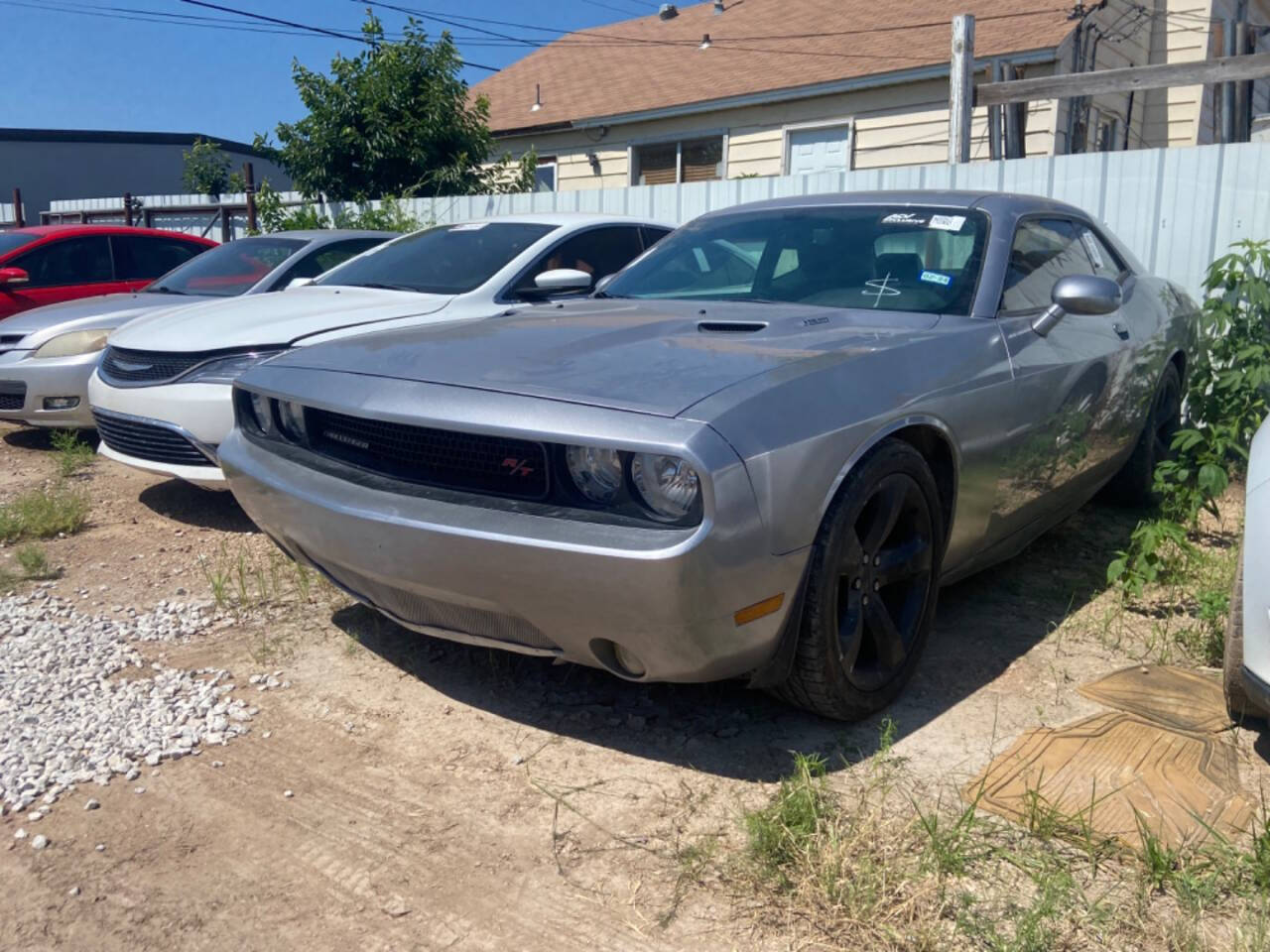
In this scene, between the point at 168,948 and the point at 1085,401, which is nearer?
the point at 168,948

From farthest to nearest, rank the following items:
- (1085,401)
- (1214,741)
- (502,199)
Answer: (502,199)
(1085,401)
(1214,741)

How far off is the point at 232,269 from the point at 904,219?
213 inches

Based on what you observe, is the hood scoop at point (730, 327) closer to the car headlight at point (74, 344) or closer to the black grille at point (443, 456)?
the black grille at point (443, 456)

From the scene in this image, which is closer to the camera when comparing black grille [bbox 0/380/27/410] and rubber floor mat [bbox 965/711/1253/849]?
rubber floor mat [bbox 965/711/1253/849]

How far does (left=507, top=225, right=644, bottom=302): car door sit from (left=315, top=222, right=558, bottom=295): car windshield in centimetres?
14

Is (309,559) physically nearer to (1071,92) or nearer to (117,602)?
(117,602)

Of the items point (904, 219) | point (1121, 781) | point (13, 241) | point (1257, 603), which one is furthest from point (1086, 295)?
point (13, 241)

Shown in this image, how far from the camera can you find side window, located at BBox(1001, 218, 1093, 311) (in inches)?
155

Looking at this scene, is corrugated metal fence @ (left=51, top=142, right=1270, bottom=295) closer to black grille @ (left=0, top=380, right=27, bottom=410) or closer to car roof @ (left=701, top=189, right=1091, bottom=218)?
car roof @ (left=701, top=189, right=1091, bottom=218)

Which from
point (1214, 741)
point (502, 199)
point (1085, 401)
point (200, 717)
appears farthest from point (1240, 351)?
point (502, 199)

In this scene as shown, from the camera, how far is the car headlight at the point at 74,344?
6855 mm

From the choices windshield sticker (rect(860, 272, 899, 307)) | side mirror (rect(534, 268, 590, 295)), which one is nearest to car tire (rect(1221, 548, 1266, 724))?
windshield sticker (rect(860, 272, 899, 307))

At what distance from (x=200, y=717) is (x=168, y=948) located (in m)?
1.06

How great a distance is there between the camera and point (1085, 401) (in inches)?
163
